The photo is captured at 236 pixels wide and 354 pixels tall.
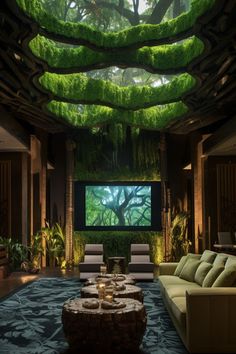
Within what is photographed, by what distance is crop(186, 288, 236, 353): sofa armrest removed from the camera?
13.7 feet

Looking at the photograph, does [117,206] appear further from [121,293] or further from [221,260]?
[221,260]

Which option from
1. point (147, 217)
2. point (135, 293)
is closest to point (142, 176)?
point (147, 217)

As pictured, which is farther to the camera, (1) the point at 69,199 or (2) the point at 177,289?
(1) the point at 69,199

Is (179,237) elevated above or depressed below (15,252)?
above

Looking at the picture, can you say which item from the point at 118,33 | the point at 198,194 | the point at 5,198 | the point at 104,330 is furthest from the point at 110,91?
the point at 104,330

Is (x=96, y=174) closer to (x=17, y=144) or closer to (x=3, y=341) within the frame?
(x=17, y=144)

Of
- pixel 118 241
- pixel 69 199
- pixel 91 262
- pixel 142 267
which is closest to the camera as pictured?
pixel 142 267

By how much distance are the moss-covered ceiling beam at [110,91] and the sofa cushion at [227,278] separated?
5.05 metres

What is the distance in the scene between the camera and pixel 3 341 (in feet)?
15.5

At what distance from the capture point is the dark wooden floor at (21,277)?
8.55 metres

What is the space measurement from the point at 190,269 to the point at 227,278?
2042 millimetres

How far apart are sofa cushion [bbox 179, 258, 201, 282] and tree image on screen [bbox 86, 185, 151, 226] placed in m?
6.41

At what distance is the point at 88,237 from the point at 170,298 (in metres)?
7.99

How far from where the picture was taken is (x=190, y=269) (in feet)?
22.1
